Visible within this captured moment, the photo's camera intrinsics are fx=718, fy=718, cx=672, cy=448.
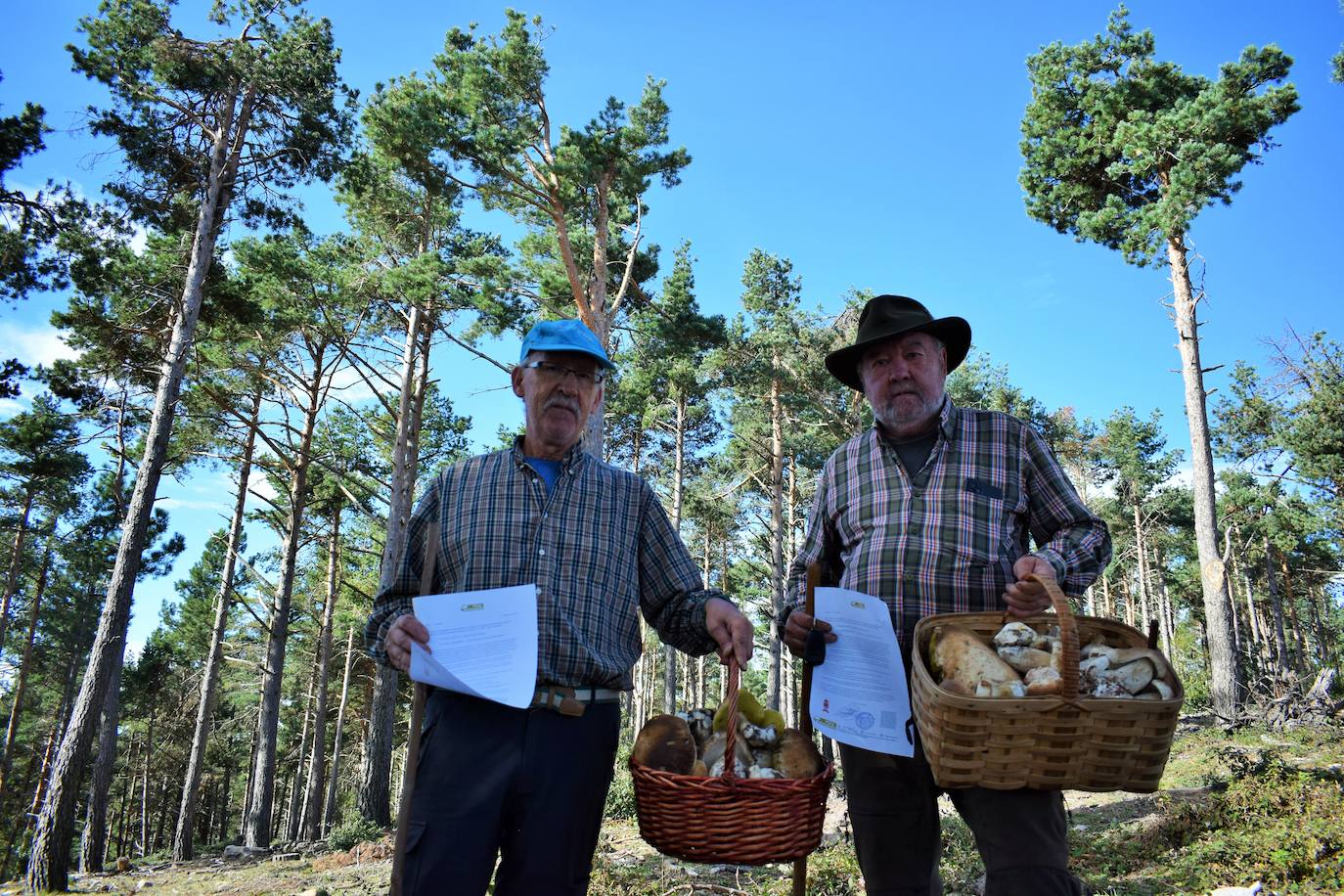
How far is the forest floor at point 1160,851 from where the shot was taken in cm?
483

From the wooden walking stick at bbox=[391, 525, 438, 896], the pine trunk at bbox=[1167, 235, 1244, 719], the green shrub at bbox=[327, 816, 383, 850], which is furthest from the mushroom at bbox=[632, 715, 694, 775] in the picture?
the pine trunk at bbox=[1167, 235, 1244, 719]

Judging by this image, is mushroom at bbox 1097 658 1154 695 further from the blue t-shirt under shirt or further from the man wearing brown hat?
the blue t-shirt under shirt

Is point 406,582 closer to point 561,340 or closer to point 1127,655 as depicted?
point 561,340

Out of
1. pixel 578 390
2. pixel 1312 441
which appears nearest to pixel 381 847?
pixel 578 390

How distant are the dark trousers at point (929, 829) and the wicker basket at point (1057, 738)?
24 cm

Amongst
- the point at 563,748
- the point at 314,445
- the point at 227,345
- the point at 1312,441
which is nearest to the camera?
the point at 563,748

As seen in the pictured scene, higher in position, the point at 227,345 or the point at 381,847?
the point at 227,345

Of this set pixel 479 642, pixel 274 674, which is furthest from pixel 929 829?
pixel 274 674

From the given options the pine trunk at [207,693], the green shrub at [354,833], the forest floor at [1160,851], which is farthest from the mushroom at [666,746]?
the pine trunk at [207,693]

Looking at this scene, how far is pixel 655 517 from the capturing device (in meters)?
2.74

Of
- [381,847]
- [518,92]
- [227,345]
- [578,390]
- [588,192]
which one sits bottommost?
[381,847]

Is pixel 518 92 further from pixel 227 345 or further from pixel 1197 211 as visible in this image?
pixel 1197 211

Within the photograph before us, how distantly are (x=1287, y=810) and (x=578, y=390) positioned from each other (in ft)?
24.0

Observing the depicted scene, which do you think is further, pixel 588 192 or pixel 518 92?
pixel 588 192
